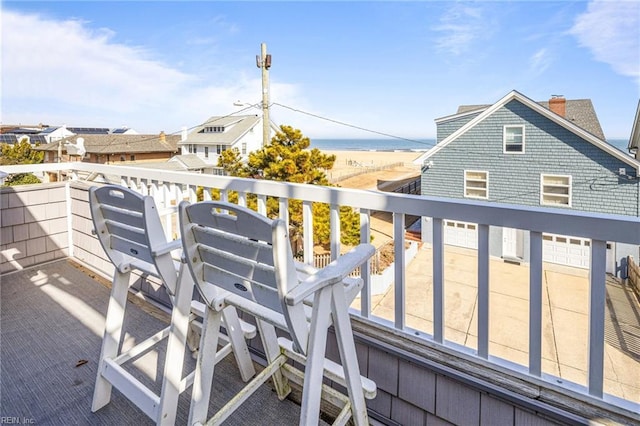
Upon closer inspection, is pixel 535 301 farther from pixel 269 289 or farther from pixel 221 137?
pixel 221 137

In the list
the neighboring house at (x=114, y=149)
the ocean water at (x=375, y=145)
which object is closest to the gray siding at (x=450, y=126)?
the neighboring house at (x=114, y=149)

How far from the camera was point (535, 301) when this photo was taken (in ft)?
4.08

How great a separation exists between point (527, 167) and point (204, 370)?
1039cm

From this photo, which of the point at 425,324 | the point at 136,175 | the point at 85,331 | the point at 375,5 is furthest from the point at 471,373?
the point at 375,5

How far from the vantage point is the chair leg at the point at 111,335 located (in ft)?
5.57

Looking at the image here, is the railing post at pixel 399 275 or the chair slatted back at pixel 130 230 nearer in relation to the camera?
the chair slatted back at pixel 130 230

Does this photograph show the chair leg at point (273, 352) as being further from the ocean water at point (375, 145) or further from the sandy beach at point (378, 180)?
the ocean water at point (375, 145)

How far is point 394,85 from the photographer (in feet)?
111

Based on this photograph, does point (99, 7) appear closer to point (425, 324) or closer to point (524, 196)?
point (425, 324)

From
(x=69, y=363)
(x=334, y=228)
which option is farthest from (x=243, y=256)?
(x=69, y=363)

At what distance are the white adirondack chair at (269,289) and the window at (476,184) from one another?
10063 millimetres

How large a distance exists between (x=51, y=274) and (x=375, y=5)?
1711 centimetres

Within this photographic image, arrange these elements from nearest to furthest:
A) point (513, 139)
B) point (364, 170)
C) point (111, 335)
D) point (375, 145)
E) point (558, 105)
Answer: point (111, 335)
point (513, 139)
point (558, 105)
point (364, 170)
point (375, 145)

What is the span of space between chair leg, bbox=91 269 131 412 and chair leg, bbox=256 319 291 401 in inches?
25.1
